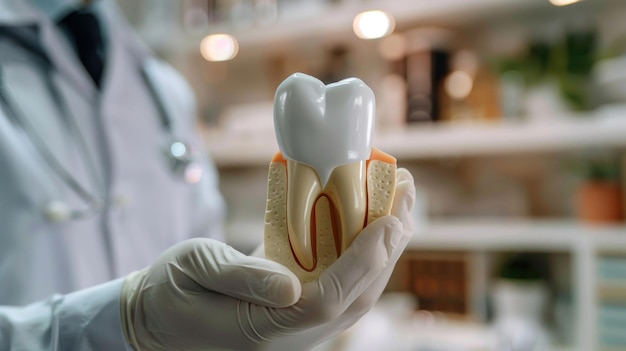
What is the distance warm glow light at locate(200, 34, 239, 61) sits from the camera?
1802 millimetres

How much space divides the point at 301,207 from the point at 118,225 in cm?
45

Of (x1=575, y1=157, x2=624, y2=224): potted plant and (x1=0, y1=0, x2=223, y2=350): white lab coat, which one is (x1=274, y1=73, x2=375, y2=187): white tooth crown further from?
(x1=575, y1=157, x2=624, y2=224): potted plant

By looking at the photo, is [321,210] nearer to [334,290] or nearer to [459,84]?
[334,290]

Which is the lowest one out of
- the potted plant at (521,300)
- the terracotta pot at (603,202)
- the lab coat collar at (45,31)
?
the potted plant at (521,300)

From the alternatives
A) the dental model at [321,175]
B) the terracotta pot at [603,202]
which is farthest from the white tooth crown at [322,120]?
the terracotta pot at [603,202]

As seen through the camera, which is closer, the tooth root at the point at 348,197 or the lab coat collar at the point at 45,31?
the tooth root at the point at 348,197

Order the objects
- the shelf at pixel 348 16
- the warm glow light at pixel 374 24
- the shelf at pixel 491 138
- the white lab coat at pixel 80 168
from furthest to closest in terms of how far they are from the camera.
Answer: the warm glow light at pixel 374 24 → the shelf at pixel 348 16 → the shelf at pixel 491 138 → the white lab coat at pixel 80 168

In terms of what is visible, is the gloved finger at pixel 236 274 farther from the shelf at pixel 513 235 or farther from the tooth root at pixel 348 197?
the shelf at pixel 513 235

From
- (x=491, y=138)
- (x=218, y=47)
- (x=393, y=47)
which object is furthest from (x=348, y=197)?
(x=218, y=47)

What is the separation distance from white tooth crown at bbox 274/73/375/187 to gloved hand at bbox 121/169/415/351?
0.05 meters

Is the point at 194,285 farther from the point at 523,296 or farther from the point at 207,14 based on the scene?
the point at 207,14

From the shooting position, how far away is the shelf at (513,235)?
1274 mm

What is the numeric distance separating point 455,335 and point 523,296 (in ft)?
0.62

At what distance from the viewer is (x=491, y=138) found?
54.3 inches
